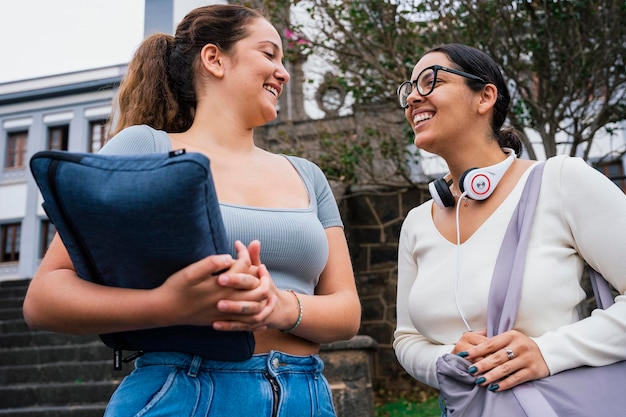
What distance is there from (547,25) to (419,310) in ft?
17.1

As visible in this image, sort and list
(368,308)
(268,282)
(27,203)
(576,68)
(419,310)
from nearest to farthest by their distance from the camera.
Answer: (268,282), (419,310), (576,68), (368,308), (27,203)

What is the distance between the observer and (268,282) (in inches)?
44.2

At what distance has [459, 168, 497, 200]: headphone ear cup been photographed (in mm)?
1771

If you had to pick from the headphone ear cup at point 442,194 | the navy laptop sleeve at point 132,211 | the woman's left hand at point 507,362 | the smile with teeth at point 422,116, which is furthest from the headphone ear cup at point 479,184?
the navy laptop sleeve at point 132,211

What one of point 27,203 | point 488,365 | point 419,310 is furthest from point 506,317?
point 27,203

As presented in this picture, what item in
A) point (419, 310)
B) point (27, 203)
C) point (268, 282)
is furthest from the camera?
point (27, 203)

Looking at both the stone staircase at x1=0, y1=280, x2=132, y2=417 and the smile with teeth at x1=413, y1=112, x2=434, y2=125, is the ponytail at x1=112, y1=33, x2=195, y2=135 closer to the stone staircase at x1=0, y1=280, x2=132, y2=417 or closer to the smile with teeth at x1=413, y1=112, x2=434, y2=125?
the smile with teeth at x1=413, y1=112, x2=434, y2=125

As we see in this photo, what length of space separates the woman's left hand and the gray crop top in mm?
458

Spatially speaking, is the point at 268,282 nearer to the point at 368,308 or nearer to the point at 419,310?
the point at 419,310

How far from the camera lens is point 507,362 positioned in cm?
145

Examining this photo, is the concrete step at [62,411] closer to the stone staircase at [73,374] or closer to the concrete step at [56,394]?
the stone staircase at [73,374]

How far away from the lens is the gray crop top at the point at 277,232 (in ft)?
4.50

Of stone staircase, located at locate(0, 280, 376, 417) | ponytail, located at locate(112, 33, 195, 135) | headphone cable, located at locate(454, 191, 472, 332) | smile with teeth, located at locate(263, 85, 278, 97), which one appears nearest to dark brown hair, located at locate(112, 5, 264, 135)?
ponytail, located at locate(112, 33, 195, 135)

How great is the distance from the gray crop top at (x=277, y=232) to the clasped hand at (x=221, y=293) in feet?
0.80
